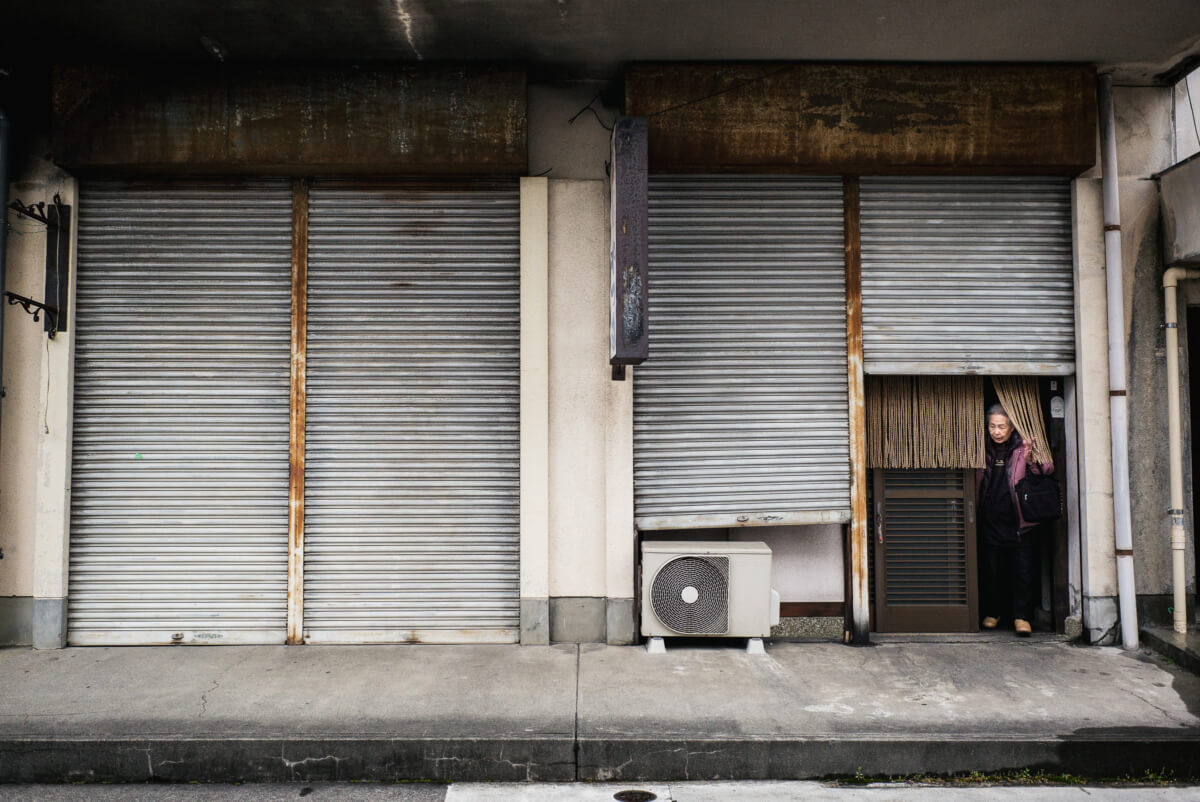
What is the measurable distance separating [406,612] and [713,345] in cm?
360

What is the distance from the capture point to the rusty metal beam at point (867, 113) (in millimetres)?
6594

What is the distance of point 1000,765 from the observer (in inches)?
188

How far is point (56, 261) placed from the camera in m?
6.72

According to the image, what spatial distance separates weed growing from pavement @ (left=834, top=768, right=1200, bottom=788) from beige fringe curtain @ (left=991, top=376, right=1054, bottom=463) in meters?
3.00

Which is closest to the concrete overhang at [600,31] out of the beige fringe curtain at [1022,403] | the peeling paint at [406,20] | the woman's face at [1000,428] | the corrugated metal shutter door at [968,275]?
the peeling paint at [406,20]

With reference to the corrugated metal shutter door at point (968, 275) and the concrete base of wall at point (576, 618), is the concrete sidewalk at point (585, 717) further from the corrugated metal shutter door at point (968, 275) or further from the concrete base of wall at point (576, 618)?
the corrugated metal shutter door at point (968, 275)

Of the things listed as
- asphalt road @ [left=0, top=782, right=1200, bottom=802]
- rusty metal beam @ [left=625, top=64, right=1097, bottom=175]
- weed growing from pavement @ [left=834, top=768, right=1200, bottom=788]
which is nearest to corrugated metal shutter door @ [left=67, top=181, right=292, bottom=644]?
asphalt road @ [left=0, top=782, right=1200, bottom=802]

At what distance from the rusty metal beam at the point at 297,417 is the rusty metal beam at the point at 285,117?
555 millimetres

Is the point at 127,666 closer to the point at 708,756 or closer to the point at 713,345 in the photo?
the point at 708,756

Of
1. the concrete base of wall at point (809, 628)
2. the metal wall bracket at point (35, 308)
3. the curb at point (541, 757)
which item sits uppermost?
the metal wall bracket at point (35, 308)

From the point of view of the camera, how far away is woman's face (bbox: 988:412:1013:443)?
23.1ft

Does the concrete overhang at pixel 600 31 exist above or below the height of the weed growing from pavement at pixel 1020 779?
above

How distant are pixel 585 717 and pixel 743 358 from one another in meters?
3.35

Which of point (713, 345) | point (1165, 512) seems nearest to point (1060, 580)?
point (1165, 512)
